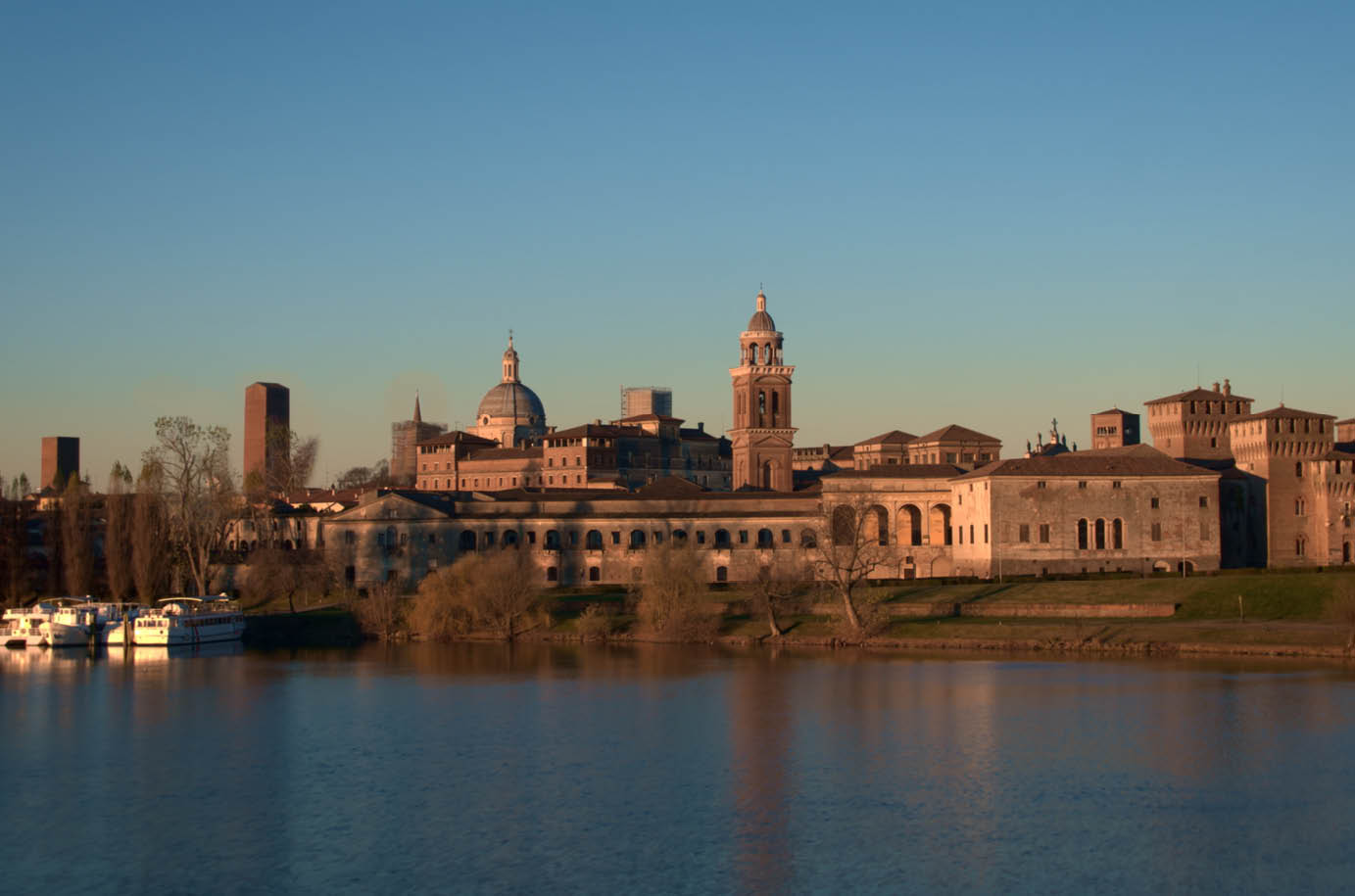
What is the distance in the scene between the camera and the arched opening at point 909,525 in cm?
8238

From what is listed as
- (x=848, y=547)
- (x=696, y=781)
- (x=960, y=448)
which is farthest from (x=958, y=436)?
(x=696, y=781)

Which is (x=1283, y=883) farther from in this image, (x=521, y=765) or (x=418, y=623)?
(x=418, y=623)

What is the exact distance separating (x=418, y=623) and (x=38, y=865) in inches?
1543

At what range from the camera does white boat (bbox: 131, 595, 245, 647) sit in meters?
66.8

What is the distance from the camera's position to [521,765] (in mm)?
35688

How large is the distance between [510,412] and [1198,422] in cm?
6754

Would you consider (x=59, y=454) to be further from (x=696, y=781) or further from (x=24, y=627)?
(x=696, y=781)

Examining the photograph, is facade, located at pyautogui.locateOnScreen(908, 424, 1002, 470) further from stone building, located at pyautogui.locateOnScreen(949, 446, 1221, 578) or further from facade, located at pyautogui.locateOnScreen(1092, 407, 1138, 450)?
stone building, located at pyautogui.locateOnScreen(949, 446, 1221, 578)

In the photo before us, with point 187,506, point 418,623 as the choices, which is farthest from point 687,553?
point 187,506

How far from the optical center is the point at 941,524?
3223 inches

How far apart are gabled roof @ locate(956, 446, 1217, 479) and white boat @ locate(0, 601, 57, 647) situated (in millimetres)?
43207

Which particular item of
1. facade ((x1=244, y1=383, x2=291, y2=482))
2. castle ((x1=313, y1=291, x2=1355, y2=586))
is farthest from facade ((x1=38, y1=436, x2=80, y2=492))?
castle ((x1=313, y1=291, x2=1355, y2=586))

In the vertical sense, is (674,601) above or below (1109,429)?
below

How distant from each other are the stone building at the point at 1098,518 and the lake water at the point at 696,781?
22.1 m
